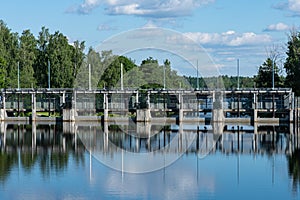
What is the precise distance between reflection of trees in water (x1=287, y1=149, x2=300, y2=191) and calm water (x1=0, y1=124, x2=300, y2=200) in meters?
0.05

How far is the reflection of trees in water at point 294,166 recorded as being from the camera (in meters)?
30.6

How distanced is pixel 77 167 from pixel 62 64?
60.8m

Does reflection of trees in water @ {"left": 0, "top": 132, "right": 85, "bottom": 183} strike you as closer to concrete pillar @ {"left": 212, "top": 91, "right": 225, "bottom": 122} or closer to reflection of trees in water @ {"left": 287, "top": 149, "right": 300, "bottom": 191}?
reflection of trees in water @ {"left": 287, "top": 149, "right": 300, "bottom": 191}

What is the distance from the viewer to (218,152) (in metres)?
43.3

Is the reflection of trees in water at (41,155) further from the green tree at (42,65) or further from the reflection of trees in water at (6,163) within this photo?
the green tree at (42,65)

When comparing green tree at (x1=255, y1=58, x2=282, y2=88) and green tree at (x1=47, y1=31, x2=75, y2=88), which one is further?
green tree at (x1=47, y1=31, x2=75, y2=88)

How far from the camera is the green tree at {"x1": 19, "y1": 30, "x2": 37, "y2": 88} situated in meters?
92.6

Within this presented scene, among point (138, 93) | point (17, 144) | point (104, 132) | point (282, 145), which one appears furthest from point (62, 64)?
point (282, 145)

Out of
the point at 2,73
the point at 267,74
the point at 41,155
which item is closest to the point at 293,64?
the point at 267,74

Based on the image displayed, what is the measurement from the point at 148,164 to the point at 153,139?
1495cm

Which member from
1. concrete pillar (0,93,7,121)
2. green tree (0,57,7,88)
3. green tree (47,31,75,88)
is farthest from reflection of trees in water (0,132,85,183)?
green tree (47,31,75,88)

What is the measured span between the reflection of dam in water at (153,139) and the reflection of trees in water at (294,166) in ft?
5.21

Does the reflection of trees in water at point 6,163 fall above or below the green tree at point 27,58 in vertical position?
below

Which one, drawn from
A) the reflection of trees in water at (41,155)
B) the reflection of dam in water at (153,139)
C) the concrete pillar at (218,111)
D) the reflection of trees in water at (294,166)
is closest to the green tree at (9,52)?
the reflection of dam in water at (153,139)
